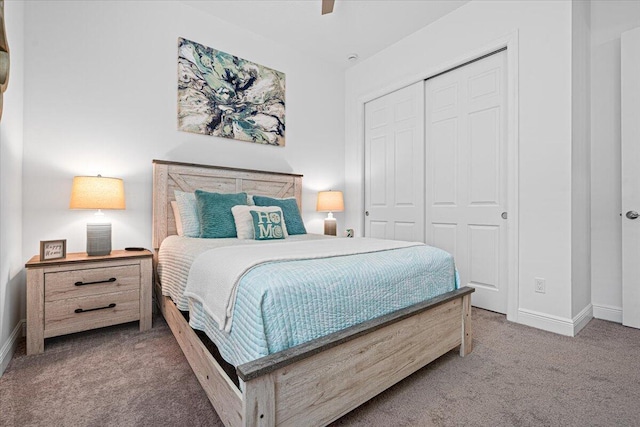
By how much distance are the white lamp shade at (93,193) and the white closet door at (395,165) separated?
2.77m

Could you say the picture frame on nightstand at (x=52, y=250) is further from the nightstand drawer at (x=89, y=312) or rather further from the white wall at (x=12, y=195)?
the nightstand drawer at (x=89, y=312)

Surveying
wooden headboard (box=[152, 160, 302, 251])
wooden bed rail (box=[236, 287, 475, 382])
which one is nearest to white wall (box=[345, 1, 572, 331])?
wooden bed rail (box=[236, 287, 475, 382])

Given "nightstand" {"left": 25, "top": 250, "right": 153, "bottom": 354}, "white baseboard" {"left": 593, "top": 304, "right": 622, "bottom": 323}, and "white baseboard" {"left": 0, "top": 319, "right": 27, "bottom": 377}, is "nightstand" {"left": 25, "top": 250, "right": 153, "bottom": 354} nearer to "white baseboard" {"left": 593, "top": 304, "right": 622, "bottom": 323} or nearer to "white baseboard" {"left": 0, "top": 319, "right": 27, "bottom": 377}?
"white baseboard" {"left": 0, "top": 319, "right": 27, "bottom": 377}

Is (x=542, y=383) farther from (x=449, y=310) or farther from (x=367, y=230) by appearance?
(x=367, y=230)

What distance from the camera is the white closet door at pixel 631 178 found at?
2.27 meters

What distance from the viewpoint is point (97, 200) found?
2.11 metres

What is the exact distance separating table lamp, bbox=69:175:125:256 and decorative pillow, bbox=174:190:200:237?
432 millimetres

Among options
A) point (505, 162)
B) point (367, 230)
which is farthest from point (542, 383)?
point (367, 230)

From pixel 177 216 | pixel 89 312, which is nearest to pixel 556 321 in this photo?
pixel 177 216

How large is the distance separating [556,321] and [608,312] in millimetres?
667

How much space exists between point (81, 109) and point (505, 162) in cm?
359

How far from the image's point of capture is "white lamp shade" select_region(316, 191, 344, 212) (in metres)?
3.63

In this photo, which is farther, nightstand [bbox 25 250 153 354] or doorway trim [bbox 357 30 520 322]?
doorway trim [bbox 357 30 520 322]

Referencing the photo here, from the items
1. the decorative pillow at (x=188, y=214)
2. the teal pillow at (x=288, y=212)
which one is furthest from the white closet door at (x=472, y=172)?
the decorative pillow at (x=188, y=214)
